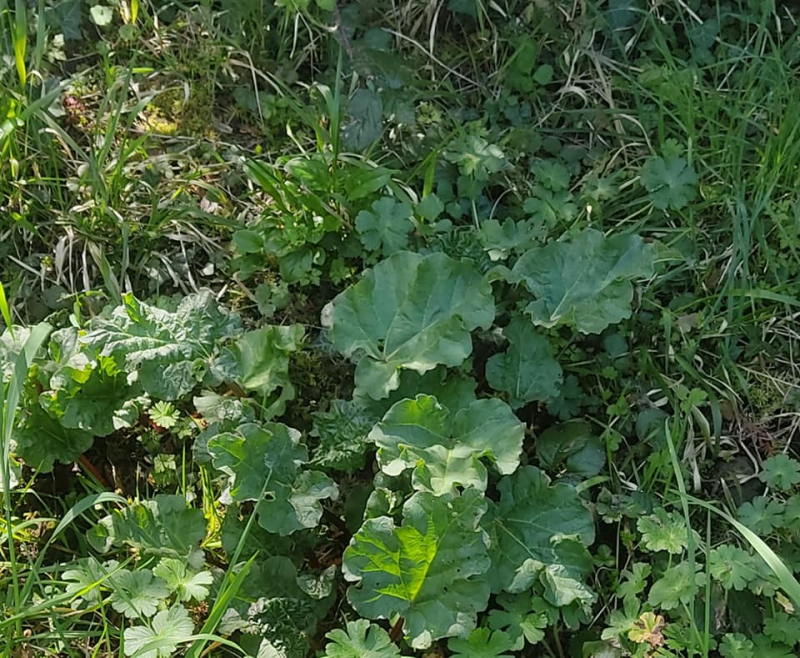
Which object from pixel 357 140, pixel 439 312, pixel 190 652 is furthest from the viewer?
pixel 357 140

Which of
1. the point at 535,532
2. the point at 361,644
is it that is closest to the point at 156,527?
the point at 361,644

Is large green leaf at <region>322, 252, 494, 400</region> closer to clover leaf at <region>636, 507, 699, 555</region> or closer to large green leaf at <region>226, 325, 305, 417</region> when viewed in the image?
large green leaf at <region>226, 325, 305, 417</region>

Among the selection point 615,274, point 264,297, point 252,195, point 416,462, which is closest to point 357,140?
point 252,195

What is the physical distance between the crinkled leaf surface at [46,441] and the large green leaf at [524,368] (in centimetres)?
103

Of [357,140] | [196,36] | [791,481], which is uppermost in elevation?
[196,36]

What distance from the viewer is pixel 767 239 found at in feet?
8.45

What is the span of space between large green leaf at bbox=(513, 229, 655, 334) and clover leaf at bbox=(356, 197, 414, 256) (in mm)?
329

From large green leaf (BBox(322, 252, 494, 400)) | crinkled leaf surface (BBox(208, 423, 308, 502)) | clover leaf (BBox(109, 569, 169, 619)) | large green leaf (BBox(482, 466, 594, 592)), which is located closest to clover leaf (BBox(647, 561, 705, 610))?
large green leaf (BBox(482, 466, 594, 592))

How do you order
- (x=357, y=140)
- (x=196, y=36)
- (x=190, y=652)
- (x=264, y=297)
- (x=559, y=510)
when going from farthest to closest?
(x=196, y=36) → (x=357, y=140) → (x=264, y=297) → (x=559, y=510) → (x=190, y=652)

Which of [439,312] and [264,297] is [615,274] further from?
[264,297]

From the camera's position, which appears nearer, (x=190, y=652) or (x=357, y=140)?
(x=190, y=652)

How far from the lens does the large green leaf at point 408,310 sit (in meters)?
2.22

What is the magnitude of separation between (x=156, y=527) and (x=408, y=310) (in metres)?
0.79

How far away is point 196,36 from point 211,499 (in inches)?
58.9
